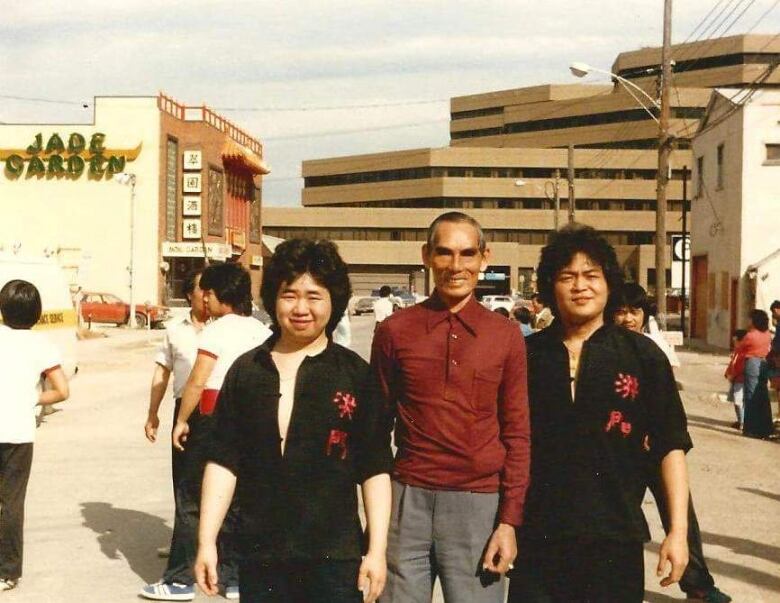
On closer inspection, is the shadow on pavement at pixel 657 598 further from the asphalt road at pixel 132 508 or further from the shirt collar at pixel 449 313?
the shirt collar at pixel 449 313

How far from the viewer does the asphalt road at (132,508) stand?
23.1 feet

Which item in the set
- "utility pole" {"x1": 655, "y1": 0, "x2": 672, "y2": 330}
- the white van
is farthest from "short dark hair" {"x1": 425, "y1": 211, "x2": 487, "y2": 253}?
"utility pole" {"x1": 655, "y1": 0, "x2": 672, "y2": 330}

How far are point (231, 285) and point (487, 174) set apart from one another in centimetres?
10684

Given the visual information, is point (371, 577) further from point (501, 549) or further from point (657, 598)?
point (657, 598)

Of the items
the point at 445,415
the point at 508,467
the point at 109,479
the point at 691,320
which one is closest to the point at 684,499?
the point at 508,467

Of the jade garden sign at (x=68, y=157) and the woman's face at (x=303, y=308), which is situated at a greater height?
the jade garden sign at (x=68, y=157)

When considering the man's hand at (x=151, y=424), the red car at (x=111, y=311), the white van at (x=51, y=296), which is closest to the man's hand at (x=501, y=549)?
the man's hand at (x=151, y=424)

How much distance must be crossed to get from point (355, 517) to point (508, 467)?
536 mm

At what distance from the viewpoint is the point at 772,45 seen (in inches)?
4242

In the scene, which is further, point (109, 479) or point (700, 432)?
point (700, 432)

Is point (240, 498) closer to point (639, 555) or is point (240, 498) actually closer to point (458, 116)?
point (639, 555)

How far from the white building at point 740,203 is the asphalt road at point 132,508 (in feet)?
49.5

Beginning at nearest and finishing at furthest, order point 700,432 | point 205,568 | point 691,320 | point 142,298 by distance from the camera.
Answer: point 205,568 → point 700,432 → point 691,320 → point 142,298

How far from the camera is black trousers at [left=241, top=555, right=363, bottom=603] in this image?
3660 mm
